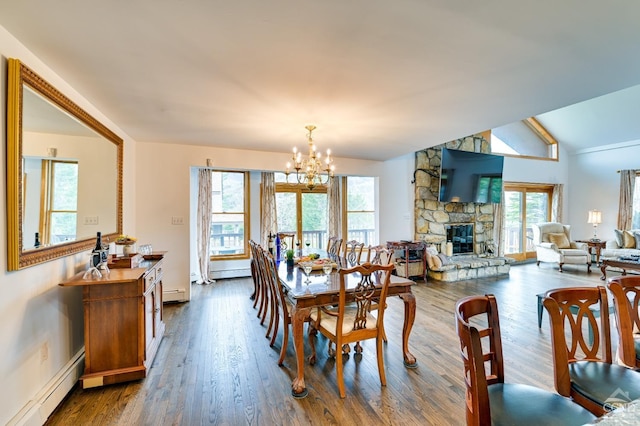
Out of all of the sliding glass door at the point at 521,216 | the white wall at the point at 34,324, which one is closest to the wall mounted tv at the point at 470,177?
the sliding glass door at the point at 521,216

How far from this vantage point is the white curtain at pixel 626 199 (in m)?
6.73

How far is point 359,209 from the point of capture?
659 centimetres

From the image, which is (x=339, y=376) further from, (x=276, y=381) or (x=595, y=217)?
(x=595, y=217)

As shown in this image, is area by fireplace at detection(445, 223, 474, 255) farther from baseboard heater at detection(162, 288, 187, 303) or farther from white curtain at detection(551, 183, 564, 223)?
baseboard heater at detection(162, 288, 187, 303)

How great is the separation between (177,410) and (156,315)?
1157mm

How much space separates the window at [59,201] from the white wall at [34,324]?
0.22 m

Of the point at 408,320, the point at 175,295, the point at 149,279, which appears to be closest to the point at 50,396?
the point at 149,279

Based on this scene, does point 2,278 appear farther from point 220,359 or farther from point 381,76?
point 381,76

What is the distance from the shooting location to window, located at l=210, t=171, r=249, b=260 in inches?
224

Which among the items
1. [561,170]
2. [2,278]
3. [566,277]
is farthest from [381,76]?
[561,170]

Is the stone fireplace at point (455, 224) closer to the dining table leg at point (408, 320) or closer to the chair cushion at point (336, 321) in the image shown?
the dining table leg at point (408, 320)

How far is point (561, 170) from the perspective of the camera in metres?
8.08

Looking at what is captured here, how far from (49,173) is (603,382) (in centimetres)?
360

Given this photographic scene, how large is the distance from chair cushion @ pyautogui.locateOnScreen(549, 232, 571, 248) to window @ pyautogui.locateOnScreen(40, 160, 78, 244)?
892 cm
